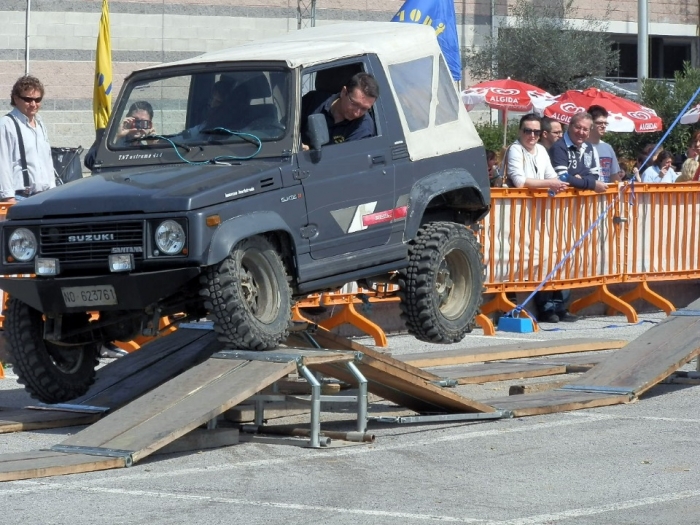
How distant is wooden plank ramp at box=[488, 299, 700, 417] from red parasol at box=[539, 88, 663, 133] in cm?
989

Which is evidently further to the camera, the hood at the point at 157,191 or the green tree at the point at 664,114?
the green tree at the point at 664,114

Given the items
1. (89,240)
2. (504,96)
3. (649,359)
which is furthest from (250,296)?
(504,96)

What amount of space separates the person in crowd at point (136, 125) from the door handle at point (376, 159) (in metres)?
1.50

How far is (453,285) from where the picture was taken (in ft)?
35.1

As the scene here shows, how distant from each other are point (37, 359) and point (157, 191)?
1.54 metres

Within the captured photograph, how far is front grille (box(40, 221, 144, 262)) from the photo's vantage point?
8.62 meters

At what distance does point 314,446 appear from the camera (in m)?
8.70

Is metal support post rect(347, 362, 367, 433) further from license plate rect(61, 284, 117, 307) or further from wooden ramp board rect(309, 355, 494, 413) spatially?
license plate rect(61, 284, 117, 307)

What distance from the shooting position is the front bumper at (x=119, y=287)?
28.0ft

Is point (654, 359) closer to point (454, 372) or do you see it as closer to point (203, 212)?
point (454, 372)

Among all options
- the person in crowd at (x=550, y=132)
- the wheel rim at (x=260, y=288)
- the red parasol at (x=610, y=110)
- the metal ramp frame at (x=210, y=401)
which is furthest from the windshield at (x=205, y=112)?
the red parasol at (x=610, y=110)

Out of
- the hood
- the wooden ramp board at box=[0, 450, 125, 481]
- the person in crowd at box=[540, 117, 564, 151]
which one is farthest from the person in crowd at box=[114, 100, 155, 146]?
the person in crowd at box=[540, 117, 564, 151]

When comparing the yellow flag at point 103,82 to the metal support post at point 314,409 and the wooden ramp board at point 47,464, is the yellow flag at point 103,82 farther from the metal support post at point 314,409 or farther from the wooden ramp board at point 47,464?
the wooden ramp board at point 47,464

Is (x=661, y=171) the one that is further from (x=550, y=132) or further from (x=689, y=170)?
(x=550, y=132)
